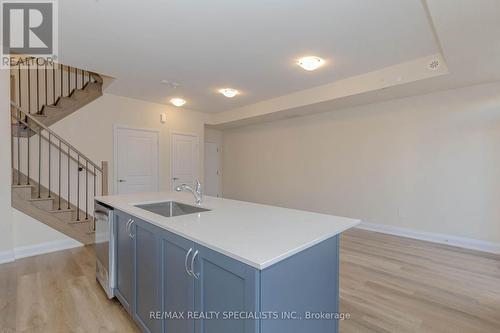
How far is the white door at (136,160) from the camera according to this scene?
491 cm

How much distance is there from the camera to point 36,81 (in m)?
4.46

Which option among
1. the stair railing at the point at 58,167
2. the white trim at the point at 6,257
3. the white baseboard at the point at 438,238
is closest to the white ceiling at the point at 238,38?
the stair railing at the point at 58,167

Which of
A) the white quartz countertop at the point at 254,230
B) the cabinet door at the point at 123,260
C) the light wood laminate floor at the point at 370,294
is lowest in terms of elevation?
the light wood laminate floor at the point at 370,294

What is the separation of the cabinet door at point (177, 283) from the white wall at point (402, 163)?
13.5 ft

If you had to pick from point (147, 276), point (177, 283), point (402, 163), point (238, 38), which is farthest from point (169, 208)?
point (402, 163)

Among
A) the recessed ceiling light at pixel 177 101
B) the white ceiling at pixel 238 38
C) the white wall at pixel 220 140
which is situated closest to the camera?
the white ceiling at pixel 238 38

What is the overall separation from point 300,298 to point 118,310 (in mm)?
1734

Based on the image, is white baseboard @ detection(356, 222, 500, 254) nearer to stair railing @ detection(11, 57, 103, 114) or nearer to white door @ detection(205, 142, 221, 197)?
white door @ detection(205, 142, 221, 197)

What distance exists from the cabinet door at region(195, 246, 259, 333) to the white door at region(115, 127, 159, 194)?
430cm

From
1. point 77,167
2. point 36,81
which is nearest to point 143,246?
point 77,167

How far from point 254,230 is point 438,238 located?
12.7 ft

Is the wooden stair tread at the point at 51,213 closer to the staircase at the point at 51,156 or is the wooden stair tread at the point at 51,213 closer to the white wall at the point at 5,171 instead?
the staircase at the point at 51,156

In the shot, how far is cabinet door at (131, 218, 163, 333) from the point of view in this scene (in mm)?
1635

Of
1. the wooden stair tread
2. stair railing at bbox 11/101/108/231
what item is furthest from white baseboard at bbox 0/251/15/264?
stair railing at bbox 11/101/108/231
